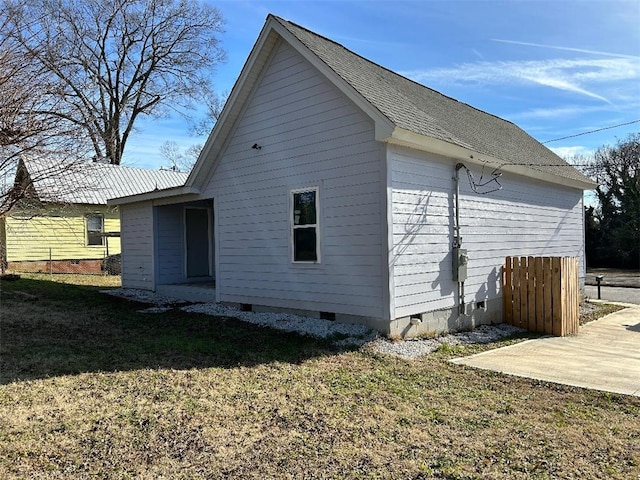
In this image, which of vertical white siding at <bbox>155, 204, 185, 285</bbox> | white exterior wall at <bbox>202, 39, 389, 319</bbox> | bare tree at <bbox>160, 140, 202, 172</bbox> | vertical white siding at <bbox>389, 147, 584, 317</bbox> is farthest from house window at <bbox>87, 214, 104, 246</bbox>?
bare tree at <bbox>160, 140, 202, 172</bbox>

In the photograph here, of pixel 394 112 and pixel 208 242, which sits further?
pixel 208 242

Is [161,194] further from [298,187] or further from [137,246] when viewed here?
[298,187]

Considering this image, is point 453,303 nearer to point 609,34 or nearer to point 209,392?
point 209,392

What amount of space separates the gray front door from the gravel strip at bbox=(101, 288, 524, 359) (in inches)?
126

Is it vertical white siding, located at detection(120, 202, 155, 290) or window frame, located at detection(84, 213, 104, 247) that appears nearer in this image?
vertical white siding, located at detection(120, 202, 155, 290)

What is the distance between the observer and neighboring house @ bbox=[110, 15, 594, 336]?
7.64 meters

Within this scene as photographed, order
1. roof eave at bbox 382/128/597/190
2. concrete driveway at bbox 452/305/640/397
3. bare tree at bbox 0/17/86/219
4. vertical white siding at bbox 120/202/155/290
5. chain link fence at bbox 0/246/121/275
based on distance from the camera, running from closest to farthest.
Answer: concrete driveway at bbox 452/305/640/397 < bare tree at bbox 0/17/86/219 < roof eave at bbox 382/128/597/190 < vertical white siding at bbox 120/202/155/290 < chain link fence at bbox 0/246/121/275

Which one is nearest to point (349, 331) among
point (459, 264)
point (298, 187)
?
point (459, 264)

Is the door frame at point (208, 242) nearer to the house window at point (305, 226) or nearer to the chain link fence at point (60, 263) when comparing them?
the house window at point (305, 226)

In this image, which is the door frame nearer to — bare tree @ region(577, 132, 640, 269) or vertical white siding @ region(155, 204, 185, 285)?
vertical white siding @ region(155, 204, 185, 285)

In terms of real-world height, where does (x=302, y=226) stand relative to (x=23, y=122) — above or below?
below

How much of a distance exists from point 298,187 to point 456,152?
288 centimetres

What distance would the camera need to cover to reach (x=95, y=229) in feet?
69.8

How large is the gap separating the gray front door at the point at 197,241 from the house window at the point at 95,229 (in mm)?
8991
